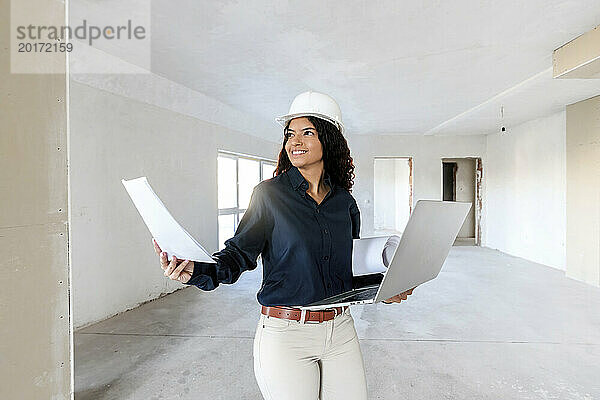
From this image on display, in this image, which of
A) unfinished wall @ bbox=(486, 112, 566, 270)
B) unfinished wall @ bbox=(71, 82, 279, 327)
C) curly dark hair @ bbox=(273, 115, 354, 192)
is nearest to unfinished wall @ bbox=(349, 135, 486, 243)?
unfinished wall @ bbox=(486, 112, 566, 270)

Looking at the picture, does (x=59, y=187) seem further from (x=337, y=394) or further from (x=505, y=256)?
(x=505, y=256)

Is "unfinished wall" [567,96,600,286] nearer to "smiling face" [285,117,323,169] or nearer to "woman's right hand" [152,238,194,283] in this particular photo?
"smiling face" [285,117,323,169]

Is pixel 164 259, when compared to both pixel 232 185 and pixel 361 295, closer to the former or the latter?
pixel 361 295

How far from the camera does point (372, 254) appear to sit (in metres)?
1.17

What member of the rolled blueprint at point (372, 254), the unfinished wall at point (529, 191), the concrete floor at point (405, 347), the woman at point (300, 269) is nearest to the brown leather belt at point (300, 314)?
the woman at point (300, 269)

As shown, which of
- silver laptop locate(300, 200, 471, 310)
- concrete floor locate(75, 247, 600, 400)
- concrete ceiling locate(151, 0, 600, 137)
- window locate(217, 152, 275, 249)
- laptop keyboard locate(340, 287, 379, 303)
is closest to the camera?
silver laptop locate(300, 200, 471, 310)

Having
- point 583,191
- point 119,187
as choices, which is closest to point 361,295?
point 119,187

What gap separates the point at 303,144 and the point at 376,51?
3164 mm

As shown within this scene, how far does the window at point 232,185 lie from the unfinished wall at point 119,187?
41.3 inches

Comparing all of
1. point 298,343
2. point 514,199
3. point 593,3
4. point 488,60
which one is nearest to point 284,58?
point 488,60

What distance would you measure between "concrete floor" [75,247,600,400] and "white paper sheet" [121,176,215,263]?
5.82 feet

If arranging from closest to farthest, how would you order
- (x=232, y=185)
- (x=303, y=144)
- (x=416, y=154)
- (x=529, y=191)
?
(x=303, y=144), (x=232, y=185), (x=529, y=191), (x=416, y=154)

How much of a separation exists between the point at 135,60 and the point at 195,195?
6.21 ft

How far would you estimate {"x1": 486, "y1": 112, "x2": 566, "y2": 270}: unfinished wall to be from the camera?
21.7 feet
